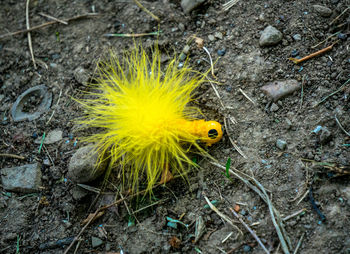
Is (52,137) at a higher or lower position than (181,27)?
lower

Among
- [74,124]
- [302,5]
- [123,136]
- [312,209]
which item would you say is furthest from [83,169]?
[302,5]

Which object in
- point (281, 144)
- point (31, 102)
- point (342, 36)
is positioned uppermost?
point (31, 102)

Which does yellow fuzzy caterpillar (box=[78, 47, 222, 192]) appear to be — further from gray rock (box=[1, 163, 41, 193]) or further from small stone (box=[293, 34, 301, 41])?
small stone (box=[293, 34, 301, 41])

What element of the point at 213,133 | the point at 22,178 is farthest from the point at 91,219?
the point at 213,133

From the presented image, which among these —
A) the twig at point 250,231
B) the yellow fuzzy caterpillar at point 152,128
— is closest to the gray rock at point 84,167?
the yellow fuzzy caterpillar at point 152,128

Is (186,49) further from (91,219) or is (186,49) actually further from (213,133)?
(91,219)

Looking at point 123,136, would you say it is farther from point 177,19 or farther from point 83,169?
point 177,19

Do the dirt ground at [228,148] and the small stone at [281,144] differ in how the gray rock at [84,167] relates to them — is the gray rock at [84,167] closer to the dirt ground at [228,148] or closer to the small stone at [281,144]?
the dirt ground at [228,148]
